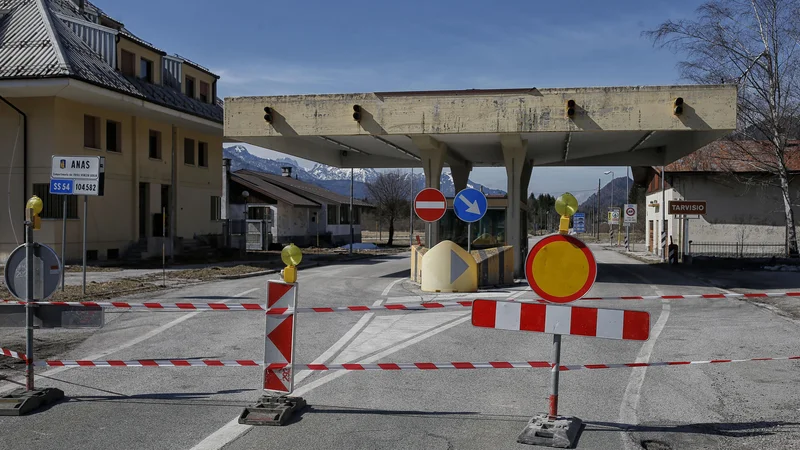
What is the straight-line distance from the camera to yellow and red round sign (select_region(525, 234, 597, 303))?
5621 mm

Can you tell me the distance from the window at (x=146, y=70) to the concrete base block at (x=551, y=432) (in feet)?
93.4

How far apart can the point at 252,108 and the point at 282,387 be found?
52.7 ft

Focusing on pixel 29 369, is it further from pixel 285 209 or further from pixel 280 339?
pixel 285 209

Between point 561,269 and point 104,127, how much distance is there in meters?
25.5

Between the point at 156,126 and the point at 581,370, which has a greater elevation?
the point at 156,126

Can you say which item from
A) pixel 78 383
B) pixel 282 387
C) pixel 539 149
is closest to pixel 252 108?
pixel 539 149

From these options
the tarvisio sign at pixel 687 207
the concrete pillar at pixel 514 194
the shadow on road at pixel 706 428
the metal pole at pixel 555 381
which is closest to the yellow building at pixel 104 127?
the concrete pillar at pixel 514 194

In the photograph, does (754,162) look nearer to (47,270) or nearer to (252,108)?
(252,108)

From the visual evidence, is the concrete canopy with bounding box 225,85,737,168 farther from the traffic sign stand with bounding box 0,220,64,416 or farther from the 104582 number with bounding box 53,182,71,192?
the traffic sign stand with bounding box 0,220,64,416

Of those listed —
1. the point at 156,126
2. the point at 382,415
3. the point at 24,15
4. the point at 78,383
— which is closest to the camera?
the point at 382,415

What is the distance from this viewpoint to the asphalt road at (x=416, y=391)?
18.4 ft

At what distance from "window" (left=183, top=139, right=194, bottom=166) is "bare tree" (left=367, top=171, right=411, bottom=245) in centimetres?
2635

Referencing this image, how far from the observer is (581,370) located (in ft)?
26.9

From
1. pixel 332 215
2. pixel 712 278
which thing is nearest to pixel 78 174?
pixel 712 278
